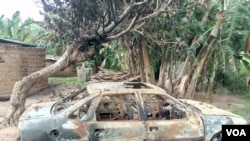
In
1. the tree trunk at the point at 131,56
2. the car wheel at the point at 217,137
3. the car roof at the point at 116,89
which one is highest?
the tree trunk at the point at 131,56

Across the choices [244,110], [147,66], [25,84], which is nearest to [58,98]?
[25,84]

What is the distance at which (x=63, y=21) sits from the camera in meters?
8.58

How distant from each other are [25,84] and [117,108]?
11.9ft

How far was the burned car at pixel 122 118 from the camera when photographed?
5.04 metres

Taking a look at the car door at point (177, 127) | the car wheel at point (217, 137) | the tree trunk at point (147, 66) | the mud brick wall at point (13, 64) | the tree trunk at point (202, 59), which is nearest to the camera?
the car door at point (177, 127)

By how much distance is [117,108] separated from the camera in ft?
19.6

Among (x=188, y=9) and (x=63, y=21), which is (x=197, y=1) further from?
(x=63, y=21)

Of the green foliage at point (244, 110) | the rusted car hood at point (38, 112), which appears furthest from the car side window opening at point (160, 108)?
the green foliage at point (244, 110)

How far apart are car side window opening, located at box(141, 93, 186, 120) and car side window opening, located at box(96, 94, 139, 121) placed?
0.88 ft

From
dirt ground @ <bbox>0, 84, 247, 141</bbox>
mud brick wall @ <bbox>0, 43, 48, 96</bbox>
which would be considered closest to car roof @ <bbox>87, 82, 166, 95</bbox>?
dirt ground @ <bbox>0, 84, 247, 141</bbox>

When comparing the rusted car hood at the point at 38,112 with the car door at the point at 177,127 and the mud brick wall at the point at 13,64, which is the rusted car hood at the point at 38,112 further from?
the mud brick wall at the point at 13,64

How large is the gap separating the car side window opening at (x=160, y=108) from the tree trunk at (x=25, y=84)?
3.57 metres
